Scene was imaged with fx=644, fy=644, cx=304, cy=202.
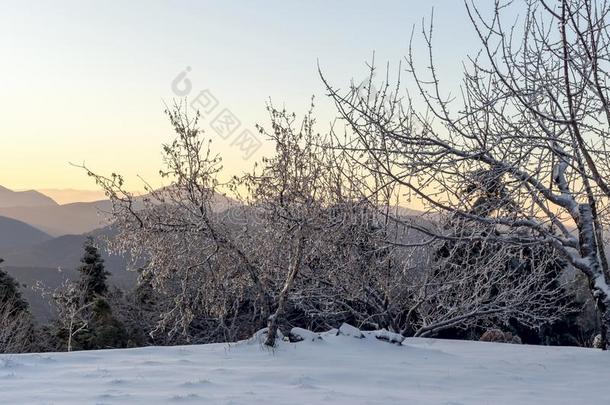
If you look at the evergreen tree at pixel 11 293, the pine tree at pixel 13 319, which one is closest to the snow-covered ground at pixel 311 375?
the pine tree at pixel 13 319

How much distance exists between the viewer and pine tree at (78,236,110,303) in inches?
1086

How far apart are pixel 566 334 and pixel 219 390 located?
25.5m

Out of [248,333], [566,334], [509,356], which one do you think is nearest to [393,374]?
[509,356]

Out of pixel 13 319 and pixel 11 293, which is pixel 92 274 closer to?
pixel 11 293

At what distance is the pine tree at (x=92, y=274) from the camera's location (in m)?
27.6

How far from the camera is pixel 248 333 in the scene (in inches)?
851

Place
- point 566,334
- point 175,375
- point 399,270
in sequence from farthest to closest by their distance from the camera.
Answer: point 566,334 < point 399,270 < point 175,375

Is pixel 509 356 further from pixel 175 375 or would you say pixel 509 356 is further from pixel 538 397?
pixel 175 375

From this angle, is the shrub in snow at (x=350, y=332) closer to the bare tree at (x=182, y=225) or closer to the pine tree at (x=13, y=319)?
the bare tree at (x=182, y=225)

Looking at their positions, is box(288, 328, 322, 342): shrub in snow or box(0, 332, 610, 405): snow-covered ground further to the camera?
box(288, 328, 322, 342): shrub in snow

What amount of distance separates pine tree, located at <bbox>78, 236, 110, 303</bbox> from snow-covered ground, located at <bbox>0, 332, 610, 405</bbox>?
19418mm

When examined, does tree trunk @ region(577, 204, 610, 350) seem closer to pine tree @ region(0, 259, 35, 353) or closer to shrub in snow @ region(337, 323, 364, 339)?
shrub in snow @ region(337, 323, 364, 339)

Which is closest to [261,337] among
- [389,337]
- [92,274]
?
[389,337]

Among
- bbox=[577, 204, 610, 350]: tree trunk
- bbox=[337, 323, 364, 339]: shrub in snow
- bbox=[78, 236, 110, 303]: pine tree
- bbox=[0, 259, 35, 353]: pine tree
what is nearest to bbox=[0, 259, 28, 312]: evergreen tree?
bbox=[0, 259, 35, 353]: pine tree
